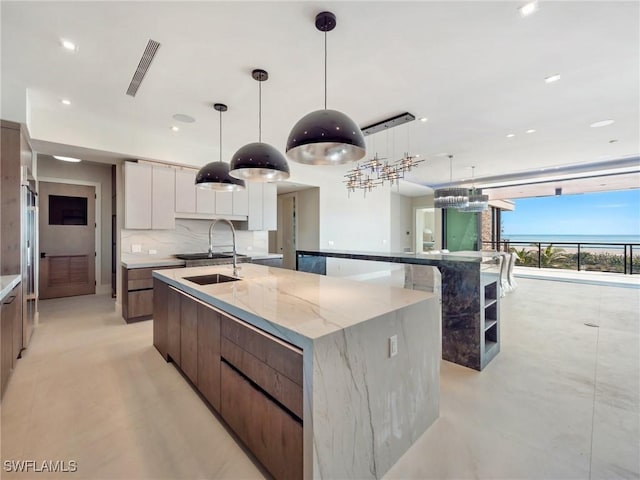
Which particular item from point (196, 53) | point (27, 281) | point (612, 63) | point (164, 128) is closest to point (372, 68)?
point (196, 53)

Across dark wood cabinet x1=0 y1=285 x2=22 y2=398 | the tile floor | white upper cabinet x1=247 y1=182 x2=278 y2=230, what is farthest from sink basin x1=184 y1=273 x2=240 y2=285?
white upper cabinet x1=247 y1=182 x2=278 y2=230

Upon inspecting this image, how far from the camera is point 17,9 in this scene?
1986 millimetres

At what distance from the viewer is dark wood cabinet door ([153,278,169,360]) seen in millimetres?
2830

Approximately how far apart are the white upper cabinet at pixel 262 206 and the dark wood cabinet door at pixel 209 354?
11.8ft

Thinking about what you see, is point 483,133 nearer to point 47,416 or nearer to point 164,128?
point 164,128

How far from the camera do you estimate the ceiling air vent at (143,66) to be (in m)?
2.38

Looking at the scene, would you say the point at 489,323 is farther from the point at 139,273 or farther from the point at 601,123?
the point at 139,273

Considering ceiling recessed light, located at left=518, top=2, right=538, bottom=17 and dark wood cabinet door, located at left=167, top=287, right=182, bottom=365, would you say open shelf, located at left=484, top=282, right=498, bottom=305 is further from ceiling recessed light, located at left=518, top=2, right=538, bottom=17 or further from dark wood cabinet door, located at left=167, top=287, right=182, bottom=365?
dark wood cabinet door, located at left=167, top=287, right=182, bottom=365

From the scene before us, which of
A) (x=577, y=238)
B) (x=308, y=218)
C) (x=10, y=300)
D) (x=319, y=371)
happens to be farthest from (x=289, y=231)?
(x=577, y=238)

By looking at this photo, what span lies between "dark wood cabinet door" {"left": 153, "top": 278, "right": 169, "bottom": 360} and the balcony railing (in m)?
10.8

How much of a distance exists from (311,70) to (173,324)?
272cm

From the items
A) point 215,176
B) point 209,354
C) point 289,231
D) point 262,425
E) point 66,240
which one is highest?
point 215,176

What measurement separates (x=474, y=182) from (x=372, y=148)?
15.0 ft

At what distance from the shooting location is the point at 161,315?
295 cm
